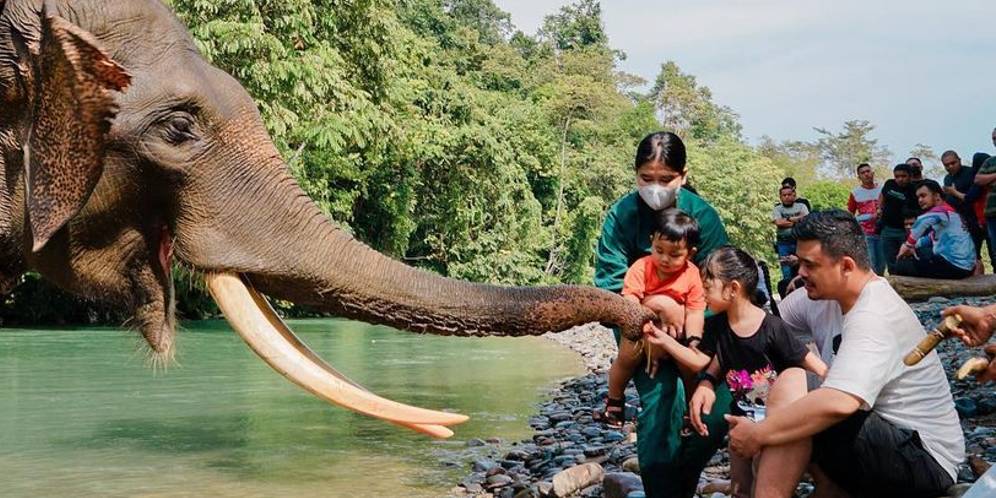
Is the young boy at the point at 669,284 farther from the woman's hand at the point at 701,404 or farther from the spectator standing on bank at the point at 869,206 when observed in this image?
the spectator standing on bank at the point at 869,206

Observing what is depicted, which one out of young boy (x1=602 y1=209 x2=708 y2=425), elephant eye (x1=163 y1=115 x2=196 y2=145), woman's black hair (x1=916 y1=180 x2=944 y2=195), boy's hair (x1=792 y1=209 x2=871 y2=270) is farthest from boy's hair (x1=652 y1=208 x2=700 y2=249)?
woman's black hair (x1=916 y1=180 x2=944 y2=195)

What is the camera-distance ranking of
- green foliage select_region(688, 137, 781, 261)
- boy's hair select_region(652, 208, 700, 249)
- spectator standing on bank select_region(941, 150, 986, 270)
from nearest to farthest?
boy's hair select_region(652, 208, 700, 249) < spectator standing on bank select_region(941, 150, 986, 270) < green foliage select_region(688, 137, 781, 261)

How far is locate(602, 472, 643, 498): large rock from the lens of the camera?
6855mm

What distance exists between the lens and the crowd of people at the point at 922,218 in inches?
520

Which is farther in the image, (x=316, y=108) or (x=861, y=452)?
(x=316, y=108)

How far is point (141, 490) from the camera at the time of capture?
927cm

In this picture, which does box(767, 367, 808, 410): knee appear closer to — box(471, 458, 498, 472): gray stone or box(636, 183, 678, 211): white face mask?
box(636, 183, 678, 211): white face mask

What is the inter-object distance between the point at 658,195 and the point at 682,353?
715mm

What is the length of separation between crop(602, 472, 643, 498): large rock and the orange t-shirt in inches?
80.5

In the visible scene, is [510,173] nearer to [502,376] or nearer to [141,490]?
[502,376]

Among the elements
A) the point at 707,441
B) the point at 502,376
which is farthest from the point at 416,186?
the point at 707,441

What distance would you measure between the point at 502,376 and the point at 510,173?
2577 centimetres

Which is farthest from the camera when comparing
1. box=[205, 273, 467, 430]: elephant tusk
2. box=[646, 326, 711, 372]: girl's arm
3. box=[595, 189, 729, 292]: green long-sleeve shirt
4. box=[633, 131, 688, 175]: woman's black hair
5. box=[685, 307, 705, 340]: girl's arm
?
box=[595, 189, 729, 292]: green long-sleeve shirt

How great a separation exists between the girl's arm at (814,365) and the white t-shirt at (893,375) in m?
0.45
